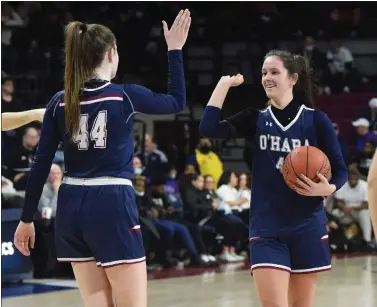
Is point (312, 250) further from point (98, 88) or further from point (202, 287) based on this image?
point (202, 287)

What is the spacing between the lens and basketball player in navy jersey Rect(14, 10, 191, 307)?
3.34 metres

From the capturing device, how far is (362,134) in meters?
14.7

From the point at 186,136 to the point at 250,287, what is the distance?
6.18m

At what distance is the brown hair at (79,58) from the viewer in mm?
3369

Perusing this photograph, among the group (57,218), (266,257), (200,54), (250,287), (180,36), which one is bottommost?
(250,287)

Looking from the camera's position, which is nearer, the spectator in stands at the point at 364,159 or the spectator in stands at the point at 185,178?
the spectator in stands at the point at 185,178

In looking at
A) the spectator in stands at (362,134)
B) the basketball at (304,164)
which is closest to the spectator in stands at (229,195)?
the spectator in stands at (362,134)

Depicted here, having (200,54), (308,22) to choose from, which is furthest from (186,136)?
(308,22)

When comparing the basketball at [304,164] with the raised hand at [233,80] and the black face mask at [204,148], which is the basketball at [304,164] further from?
the black face mask at [204,148]

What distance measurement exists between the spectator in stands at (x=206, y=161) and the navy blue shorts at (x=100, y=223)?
29.0 ft

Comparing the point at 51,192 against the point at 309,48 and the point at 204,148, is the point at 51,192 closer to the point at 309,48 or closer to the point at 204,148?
the point at 204,148

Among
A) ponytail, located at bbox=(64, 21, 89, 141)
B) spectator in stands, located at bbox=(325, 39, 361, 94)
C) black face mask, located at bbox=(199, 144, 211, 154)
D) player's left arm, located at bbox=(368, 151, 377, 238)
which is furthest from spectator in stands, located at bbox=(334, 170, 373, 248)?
player's left arm, located at bbox=(368, 151, 377, 238)

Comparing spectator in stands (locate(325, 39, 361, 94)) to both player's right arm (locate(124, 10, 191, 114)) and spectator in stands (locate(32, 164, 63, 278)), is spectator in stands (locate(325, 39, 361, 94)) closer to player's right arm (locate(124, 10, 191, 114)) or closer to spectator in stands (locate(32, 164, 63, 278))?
spectator in stands (locate(32, 164, 63, 278))

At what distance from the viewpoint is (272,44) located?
1700 centimetres
